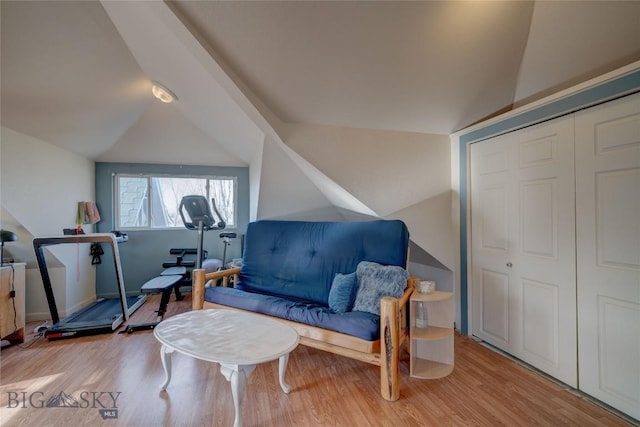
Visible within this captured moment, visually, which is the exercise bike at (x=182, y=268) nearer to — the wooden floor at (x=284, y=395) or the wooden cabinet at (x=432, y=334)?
the wooden floor at (x=284, y=395)

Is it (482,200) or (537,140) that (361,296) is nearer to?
(482,200)

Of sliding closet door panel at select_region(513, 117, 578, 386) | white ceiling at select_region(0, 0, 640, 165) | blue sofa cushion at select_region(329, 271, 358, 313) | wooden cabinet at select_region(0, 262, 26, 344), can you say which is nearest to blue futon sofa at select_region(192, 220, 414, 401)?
blue sofa cushion at select_region(329, 271, 358, 313)

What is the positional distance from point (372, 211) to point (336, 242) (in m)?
0.50

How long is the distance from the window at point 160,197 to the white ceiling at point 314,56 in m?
1.42

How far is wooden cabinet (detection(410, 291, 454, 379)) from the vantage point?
6.66 ft

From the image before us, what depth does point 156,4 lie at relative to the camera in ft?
5.08

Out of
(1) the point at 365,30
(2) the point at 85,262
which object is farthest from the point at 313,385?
(2) the point at 85,262

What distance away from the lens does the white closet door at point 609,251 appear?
1541mm

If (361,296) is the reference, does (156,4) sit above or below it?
above

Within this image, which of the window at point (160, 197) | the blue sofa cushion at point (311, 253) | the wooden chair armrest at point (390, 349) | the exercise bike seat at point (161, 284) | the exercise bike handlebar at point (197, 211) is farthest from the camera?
the window at point (160, 197)

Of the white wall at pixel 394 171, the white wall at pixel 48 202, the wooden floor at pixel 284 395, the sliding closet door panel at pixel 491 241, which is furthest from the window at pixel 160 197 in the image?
the sliding closet door panel at pixel 491 241

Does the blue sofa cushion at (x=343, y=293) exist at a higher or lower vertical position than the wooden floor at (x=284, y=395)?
higher

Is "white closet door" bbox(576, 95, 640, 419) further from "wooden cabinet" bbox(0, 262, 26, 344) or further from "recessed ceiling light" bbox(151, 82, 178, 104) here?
"wooden cabinet" bbox(0, 262, 26, 344)

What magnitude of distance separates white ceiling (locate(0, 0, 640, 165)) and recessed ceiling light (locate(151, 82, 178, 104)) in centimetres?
11
